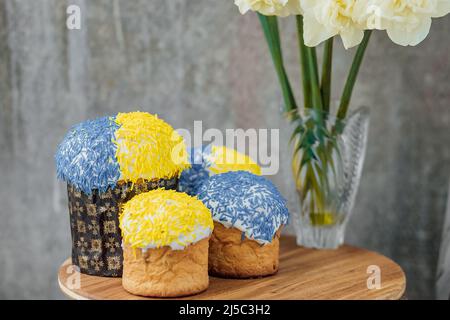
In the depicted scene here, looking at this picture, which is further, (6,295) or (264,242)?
(6,295)

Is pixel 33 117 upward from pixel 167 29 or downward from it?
downward

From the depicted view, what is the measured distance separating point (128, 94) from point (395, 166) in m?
0.73

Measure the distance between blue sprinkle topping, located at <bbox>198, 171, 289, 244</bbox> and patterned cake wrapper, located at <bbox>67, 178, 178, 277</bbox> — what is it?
91 mm

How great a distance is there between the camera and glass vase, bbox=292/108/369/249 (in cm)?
136

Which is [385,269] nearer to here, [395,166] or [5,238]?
[395,166]

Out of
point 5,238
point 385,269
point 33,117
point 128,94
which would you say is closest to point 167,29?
point 128,94

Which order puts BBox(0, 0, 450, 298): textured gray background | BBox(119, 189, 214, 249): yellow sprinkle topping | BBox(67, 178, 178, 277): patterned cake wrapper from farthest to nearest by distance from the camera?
BBox(0, 0, 450, 298): textured gray background
BBox(67, 178, 178, 277): patterned cake wrapper
BBox(119, 189, 214, 249): yellow sprinkle topping

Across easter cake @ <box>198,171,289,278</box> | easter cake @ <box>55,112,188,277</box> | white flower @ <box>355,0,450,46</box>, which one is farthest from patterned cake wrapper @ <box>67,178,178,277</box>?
white flower @ <box>355,0,450,46</box>

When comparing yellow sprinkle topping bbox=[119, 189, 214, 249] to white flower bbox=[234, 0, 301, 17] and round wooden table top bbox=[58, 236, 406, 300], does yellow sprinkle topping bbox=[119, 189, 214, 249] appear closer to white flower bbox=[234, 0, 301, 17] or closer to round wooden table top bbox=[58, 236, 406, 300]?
round wooden table top bbox=[58, 236, 406, 300]

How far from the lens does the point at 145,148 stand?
3.69ft

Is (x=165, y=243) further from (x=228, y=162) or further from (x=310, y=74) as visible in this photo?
(x=310, y=74)

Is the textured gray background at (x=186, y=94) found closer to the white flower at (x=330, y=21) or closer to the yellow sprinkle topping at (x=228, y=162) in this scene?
the yellow sprinkle topping at (x=228, y=162)

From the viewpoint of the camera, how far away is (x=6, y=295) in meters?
1.78
